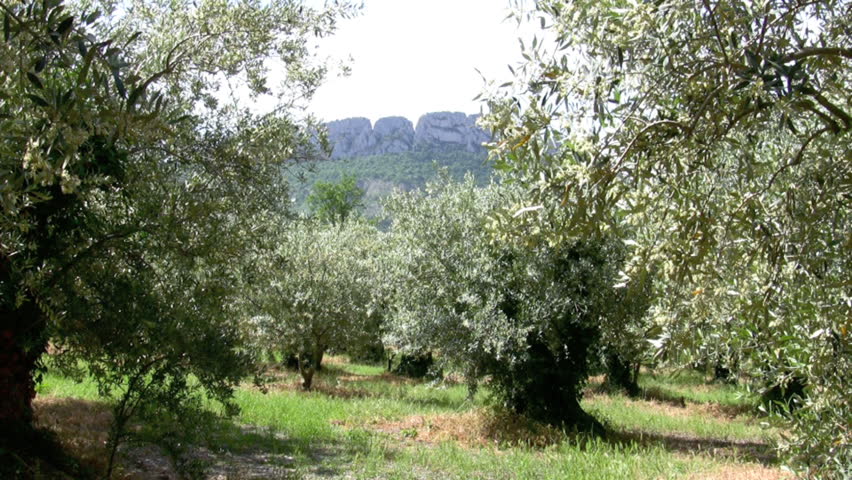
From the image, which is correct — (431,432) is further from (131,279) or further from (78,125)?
(78,125)

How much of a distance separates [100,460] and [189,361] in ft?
8.75

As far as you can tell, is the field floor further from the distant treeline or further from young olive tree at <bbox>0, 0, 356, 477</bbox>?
the distant treeline

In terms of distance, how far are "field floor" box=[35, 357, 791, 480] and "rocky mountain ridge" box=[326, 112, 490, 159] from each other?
12304cm

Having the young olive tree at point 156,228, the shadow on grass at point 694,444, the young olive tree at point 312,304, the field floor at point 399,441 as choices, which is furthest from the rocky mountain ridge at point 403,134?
the young olive tree at point 156,228

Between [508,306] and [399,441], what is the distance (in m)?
4.09

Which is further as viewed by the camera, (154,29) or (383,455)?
(383,455)

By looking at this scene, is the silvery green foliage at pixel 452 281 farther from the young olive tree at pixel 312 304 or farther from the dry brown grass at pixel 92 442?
the young olive tree at pixel 312 304

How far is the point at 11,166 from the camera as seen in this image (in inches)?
167

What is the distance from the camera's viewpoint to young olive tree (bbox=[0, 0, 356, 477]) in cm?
646

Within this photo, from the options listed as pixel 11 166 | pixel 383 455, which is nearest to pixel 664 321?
pixel 11 166

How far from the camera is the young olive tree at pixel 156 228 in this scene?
6461mm

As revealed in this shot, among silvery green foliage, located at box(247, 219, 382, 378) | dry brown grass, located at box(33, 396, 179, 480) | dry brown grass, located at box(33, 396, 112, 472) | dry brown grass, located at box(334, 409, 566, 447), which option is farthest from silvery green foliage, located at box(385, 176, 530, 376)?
dry brown grass, located at box(33, 396, 112, 472)

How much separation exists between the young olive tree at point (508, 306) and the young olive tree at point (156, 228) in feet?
23.2

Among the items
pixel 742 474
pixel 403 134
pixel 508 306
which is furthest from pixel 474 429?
pixel 403 134
